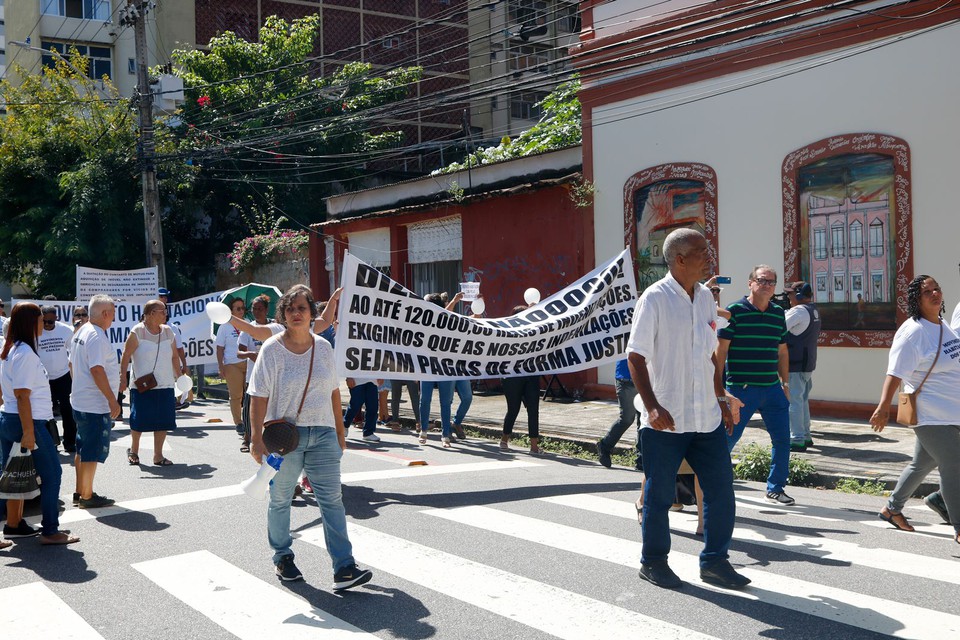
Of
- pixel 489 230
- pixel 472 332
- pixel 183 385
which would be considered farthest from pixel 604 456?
pixel 489 230

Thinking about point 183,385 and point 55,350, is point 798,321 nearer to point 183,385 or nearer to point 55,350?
point 183,385

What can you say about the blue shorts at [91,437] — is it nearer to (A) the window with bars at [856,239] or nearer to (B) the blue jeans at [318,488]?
(B) the blue jeans at [318,488]

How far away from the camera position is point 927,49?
11938mm

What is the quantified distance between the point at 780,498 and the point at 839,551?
178cm

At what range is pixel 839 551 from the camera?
6.07 metres

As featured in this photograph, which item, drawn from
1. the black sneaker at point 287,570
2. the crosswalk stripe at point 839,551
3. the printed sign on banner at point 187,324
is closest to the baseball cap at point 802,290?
the crosswalk stripe at point 839,551

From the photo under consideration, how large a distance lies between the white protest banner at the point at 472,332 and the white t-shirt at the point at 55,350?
4366 millimetres

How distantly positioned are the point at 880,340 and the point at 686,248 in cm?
839

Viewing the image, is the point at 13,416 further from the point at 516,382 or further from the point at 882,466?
the point at 882,466

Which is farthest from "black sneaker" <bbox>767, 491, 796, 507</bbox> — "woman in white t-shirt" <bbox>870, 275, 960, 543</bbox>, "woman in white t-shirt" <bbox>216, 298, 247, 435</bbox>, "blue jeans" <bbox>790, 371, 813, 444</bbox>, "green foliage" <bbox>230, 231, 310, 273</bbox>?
"green foliage" <bbox>230, 231, 310, 273</bbox>

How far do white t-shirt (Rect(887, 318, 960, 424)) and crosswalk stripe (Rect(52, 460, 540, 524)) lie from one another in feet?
15.1

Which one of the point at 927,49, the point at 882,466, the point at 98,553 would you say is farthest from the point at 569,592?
the point at 927,49

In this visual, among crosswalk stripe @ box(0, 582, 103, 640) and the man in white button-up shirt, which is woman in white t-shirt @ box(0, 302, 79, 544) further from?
the man in white button-up shirt

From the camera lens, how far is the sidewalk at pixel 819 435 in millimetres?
9195
